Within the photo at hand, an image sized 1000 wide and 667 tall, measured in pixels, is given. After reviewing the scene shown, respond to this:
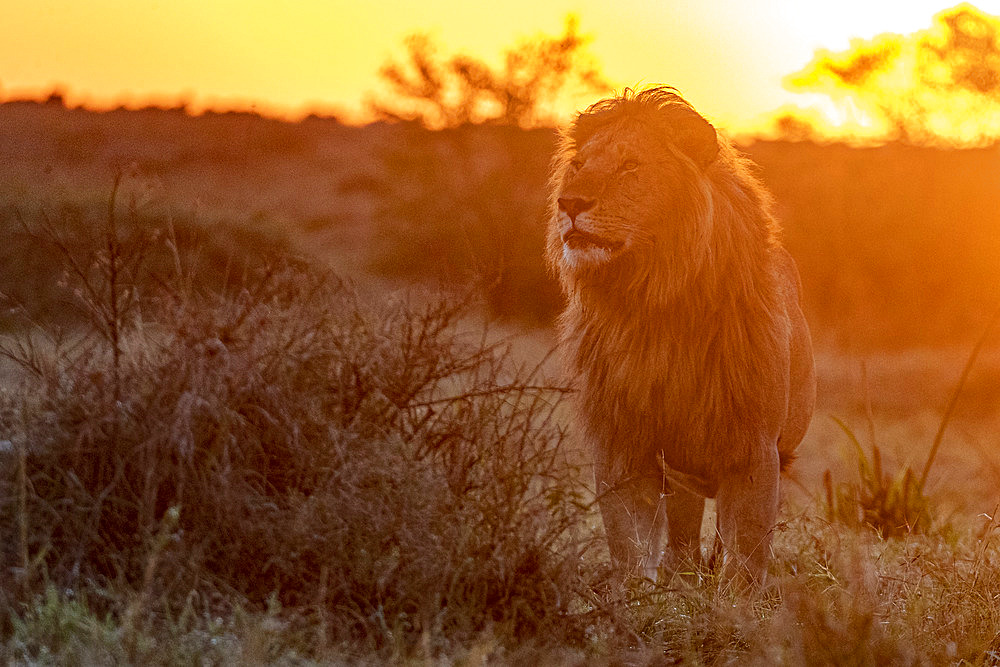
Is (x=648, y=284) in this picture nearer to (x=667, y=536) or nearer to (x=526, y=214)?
(x=667, y=536)

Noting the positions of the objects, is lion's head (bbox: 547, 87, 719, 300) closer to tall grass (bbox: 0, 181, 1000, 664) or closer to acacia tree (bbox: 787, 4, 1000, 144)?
tall grass (bbox: 0, 181, 1000, 664)

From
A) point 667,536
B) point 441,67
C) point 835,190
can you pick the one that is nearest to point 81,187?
point 441,67

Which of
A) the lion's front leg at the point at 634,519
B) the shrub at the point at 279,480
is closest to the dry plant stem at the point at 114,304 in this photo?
the shrub at the point at 279,480

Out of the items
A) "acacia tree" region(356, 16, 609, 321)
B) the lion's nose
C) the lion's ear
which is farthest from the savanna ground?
"acacia tree" region(356, 16, 609, 321)

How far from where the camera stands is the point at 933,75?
87.5ft

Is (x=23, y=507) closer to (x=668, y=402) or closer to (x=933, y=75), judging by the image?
(x=668, y=402)

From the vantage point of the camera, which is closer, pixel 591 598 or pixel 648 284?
pixel 591 598

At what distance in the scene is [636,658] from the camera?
4.04 m

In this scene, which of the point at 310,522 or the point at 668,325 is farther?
the point at 668,325

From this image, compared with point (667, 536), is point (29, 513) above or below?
above

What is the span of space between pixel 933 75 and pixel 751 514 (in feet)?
77.9

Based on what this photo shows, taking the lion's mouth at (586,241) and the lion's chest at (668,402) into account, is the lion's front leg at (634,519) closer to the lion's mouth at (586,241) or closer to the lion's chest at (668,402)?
the lion's chest at (668,402)

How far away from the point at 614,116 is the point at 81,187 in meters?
23.0

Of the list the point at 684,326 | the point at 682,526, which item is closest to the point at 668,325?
the point at 684,326
